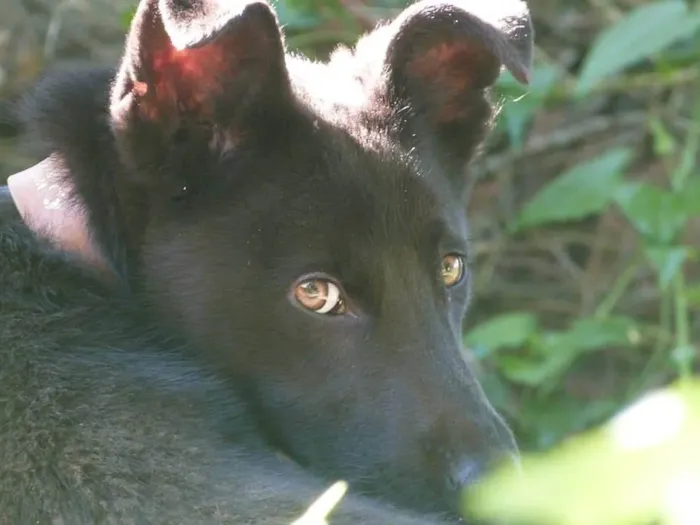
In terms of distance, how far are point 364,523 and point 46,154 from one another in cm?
99

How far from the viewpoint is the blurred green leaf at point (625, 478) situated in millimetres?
458

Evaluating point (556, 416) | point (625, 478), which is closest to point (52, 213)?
point (625, 478)

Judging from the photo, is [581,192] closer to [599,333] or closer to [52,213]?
[599,333]

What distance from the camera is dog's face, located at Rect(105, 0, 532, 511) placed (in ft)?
6.06

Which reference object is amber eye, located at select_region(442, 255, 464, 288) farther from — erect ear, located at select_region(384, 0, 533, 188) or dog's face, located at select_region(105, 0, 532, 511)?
erect ear, located at select_region(384, 0, 533, 188)

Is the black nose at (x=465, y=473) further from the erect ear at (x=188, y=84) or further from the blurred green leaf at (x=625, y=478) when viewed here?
the blurred green leaf at (x=625, y=478)

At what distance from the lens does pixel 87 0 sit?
4.73 m

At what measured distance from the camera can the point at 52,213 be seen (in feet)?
6.34

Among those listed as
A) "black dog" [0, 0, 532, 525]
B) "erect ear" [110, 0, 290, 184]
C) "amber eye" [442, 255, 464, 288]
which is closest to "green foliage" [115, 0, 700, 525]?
"black dog" [0, 0, 532, 525]

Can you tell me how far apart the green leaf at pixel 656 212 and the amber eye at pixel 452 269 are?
3.77ft

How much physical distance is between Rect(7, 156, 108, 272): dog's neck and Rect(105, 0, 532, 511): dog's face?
9cm

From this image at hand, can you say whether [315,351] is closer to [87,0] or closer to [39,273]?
[39,273]

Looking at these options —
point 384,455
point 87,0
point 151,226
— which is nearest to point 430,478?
point 384,455

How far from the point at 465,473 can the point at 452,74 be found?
3.34 ft
